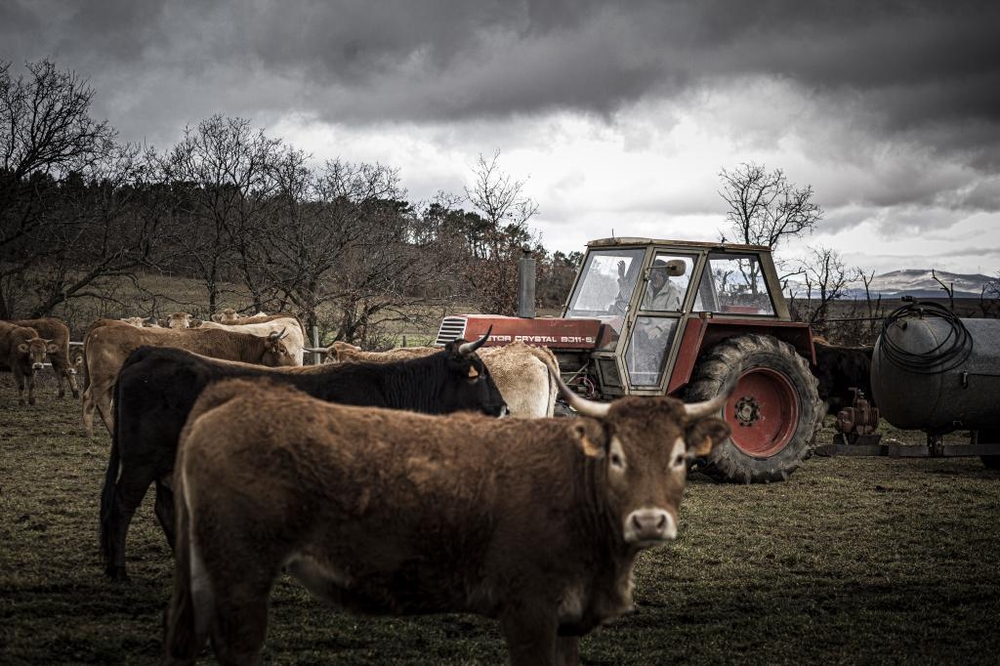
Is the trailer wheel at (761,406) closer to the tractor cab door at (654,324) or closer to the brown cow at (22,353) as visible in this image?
the tractor cab door at (654,324)

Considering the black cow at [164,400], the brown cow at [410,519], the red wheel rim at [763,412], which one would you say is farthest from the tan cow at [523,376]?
the brown cow at [410,519]

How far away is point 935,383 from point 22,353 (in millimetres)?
14748

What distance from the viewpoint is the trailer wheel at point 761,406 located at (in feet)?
32.7

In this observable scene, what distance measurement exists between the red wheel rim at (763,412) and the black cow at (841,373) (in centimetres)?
697

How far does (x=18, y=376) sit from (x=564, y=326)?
1096 cm

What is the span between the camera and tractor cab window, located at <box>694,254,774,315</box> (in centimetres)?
1066

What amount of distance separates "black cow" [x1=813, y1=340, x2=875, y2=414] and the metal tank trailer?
223 inches

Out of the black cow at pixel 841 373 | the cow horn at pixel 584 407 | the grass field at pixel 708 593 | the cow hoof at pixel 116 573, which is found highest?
the cow horn at pixel 584 407

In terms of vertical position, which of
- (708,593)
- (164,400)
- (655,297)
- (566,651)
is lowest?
(708,593)

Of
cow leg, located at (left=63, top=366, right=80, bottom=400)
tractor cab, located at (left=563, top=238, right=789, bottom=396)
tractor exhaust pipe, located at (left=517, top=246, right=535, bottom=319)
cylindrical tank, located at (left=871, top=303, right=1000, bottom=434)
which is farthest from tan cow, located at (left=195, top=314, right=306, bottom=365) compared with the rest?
cylindrical tank, located at (left=871, top=303, right=1000, bottom=434)

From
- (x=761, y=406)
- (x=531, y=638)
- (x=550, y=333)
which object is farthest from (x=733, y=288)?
(x=531, y=638)

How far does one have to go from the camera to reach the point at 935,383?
11.0 metres

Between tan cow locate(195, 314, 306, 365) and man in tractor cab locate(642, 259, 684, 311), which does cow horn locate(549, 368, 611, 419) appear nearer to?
man in tractor cab locate(642, 259, 684, 311)

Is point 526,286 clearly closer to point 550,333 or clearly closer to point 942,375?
point 550,333
